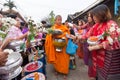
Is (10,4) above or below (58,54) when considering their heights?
above

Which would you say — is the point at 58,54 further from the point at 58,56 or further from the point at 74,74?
the point at 74,74

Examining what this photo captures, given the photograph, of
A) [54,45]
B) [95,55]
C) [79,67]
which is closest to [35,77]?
[95,55]

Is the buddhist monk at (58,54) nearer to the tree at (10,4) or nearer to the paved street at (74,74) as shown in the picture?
the paved street at (74,74)

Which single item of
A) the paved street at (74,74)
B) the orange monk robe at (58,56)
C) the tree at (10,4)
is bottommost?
the paved street at (74,74)

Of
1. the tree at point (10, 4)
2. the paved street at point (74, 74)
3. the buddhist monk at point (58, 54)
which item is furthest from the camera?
the tree at point (10, 4)

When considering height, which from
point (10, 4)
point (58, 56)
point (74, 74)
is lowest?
point (74, 74)

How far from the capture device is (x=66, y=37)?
6.90 metres

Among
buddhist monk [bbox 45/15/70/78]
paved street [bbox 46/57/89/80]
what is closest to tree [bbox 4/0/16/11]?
paved street [bbox 46/57/89/80]

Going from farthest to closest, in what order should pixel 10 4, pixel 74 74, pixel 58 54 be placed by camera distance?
pixel 10 4
pixel 74 74
pixel 58 54

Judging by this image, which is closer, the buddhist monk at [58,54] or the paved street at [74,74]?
the paved street at [74,74]

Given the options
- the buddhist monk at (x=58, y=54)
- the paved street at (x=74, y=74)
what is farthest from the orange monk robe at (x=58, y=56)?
the paved street at (x=74, y=74)

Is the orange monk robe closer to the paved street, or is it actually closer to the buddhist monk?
the buddhist monk

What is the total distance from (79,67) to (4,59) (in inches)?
232

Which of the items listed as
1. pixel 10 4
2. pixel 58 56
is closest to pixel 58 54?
pixel 58 56
